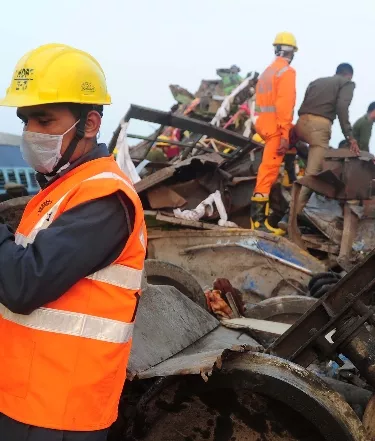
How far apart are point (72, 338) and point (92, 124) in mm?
641

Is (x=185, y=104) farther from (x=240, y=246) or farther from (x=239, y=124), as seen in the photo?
(x=240, y=246)

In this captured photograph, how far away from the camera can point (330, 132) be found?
261 inches

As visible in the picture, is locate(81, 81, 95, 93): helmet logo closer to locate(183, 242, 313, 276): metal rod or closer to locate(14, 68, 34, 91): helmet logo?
locate(14, 68, 34, 91): helmet logo

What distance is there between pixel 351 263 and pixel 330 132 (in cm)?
189

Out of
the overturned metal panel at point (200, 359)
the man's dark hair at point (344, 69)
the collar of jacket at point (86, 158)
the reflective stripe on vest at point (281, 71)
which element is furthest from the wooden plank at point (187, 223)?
the collar of jacket at point (86, 158)

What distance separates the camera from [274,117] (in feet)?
21.9

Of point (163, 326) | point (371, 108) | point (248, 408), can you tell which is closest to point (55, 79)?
point (248, 408)

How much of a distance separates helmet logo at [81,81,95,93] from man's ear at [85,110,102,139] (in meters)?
0.06

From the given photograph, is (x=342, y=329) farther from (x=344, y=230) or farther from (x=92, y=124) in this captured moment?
(x=344, y=230)

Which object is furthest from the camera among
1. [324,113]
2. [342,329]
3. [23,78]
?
[324,113]

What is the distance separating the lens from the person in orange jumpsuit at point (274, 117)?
6.39 metres

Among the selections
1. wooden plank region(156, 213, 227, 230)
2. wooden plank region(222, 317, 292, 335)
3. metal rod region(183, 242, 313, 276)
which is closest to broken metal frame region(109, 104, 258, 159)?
wooden plank region(156, 213, 227, 230)

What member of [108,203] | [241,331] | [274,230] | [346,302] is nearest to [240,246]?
[274,230]

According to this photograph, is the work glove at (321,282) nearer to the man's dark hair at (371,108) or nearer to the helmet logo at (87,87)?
the helmet logo at (87,87)
